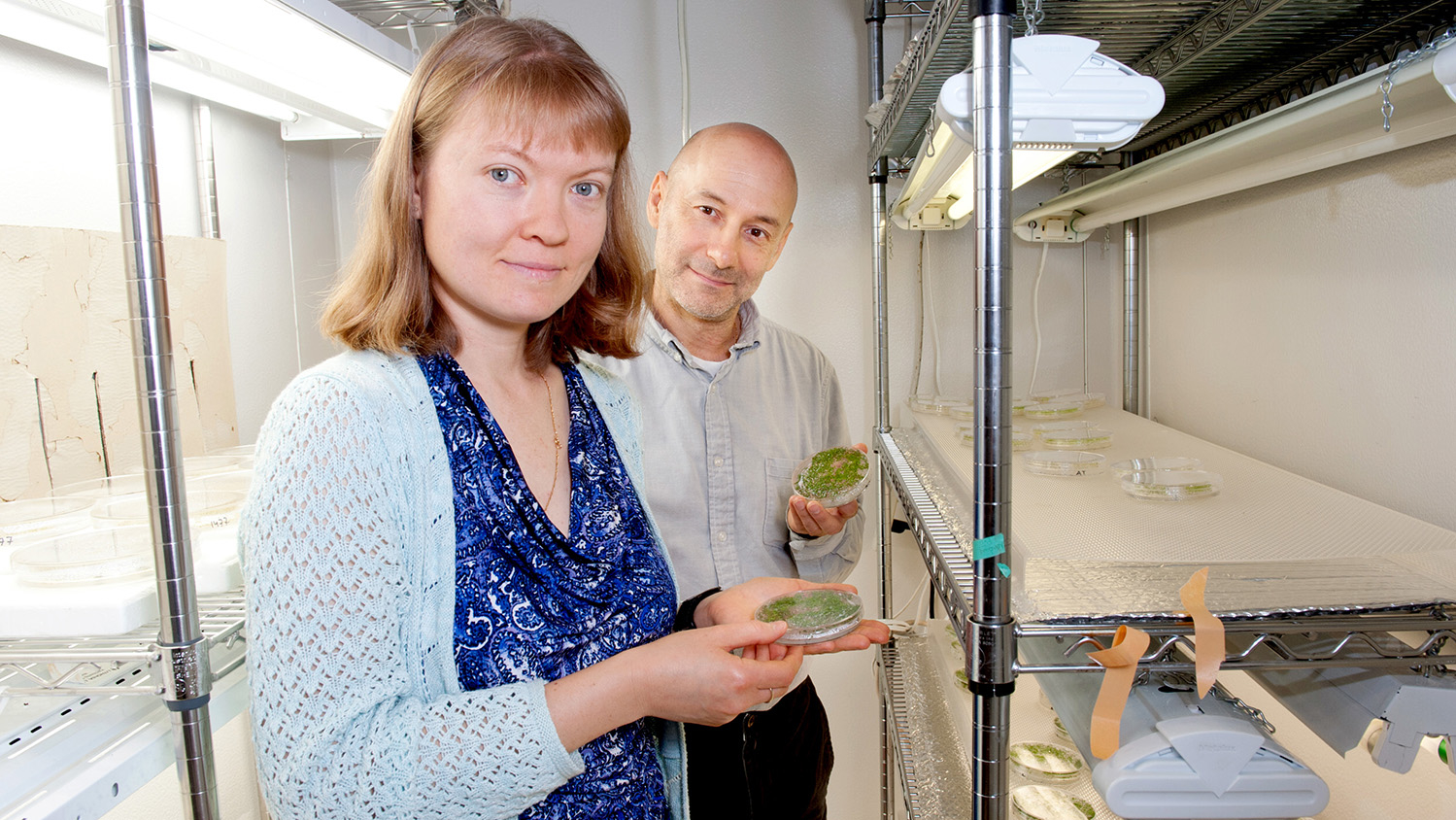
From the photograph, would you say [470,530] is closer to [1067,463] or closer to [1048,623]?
[1048,623]

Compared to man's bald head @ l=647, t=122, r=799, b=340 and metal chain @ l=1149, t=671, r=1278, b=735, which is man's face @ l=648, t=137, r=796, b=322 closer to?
man's bald head @ l=647, t=122, r=799, b=340

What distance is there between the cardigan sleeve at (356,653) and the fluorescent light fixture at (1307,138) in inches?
43.1

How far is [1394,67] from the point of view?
951 millimetres

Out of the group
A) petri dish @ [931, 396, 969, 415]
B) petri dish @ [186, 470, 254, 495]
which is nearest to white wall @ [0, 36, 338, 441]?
petri dish @ [186, 470, 254, 495]

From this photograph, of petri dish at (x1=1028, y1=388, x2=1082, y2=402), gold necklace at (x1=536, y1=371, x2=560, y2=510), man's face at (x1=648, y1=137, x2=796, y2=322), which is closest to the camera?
gold necklace at (x1=536, y1=371, x2=560, y2=510)

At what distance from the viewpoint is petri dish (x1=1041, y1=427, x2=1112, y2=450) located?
1.73 m

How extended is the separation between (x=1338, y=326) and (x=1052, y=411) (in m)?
0.66

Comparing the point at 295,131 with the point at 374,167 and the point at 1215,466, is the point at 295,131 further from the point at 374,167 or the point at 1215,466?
the point at 1215,466

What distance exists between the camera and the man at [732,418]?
5.38ft

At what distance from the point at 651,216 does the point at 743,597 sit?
1.04m

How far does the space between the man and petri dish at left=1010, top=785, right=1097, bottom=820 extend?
481mm

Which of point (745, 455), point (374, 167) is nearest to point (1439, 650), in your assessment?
point (745, 455)

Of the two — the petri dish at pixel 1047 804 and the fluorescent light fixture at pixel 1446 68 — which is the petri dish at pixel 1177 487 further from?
the fluorescent light fixture at pixel 1446 68

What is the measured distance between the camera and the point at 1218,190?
61.2 inches
